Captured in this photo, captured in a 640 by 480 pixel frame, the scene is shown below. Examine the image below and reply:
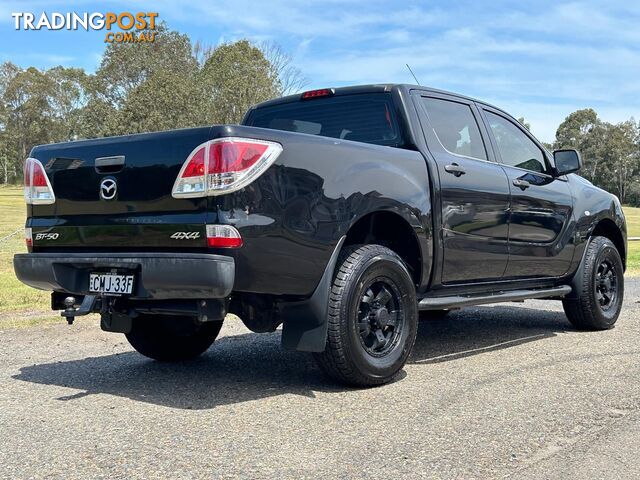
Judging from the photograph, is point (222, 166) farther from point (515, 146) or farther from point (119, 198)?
point (515, 146)

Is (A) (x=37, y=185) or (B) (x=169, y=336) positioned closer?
(A) (x=37, y=185)

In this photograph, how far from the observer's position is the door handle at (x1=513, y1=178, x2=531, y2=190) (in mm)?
5869

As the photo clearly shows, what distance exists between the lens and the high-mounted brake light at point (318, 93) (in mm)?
5539

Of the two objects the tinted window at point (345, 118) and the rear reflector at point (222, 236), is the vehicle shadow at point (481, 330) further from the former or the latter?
the rear reflector at point (222, 236)

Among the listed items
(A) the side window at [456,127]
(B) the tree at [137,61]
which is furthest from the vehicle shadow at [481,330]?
(B) the tree at [137,61]

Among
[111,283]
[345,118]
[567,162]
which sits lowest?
[111,283]

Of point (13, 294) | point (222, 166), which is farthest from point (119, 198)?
point (13, 294)

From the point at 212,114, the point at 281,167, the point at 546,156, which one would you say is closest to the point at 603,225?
the point at 546,156

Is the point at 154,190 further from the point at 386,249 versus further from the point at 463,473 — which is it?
the point at 463,473

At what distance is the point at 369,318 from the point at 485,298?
4.27 feet

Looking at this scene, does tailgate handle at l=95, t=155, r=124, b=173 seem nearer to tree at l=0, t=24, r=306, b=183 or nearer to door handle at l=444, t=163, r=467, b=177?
door handle at l=444, t=163, r=467, b=177

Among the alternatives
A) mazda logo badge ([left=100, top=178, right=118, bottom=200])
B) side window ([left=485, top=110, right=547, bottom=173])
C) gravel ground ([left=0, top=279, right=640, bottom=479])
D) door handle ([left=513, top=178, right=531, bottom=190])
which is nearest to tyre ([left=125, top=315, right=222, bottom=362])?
gravel ground ([left=0, top=279, right=640, bottom=479])

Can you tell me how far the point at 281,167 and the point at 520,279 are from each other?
2946 millimetres

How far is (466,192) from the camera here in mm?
5262
